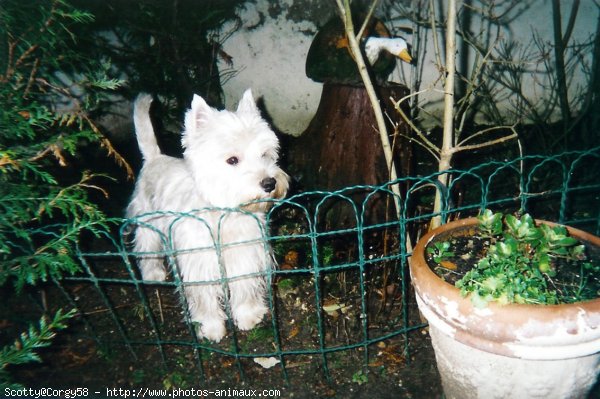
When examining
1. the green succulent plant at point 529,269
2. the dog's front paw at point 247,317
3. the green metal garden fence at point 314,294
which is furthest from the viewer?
the dog's front paw at point 247,317

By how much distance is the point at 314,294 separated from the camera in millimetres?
3900

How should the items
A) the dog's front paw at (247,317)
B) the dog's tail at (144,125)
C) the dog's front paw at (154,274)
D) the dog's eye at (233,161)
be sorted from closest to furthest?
the dog's eye at (233,161)
the dog's front paw at (247,317)
the dog's tail at (144,125)
the dog's front paw at (154,274)

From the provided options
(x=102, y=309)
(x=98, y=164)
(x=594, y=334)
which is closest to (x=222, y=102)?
(x=98, y=164)

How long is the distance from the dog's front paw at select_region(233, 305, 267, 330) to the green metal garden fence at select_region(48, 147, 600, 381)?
0.08 metres

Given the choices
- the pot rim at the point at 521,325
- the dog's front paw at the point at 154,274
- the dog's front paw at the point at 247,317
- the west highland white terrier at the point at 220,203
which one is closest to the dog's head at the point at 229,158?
the west highland white terrier at the point at 220,203

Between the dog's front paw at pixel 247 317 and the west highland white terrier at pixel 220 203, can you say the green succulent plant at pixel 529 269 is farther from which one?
the dog's front paw at pixel 247 317

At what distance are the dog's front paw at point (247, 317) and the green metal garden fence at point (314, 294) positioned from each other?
8 cm

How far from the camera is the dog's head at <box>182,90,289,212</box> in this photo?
9.81ft

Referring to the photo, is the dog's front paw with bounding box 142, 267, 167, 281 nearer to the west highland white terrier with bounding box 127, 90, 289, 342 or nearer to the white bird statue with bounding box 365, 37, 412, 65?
the west highland white terrier with bounding box 127, 90, 289, 342

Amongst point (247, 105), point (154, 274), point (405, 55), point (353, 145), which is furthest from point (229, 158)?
point (154, 274)

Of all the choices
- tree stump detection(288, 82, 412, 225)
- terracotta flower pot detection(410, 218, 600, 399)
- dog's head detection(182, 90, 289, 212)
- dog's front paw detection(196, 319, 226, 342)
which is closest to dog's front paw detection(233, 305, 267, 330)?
dog's front paw detection(196, 319, 226, 342)

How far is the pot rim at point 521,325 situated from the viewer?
1.87m

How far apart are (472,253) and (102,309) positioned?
353cm

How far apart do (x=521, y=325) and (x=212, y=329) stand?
8.32 feet
